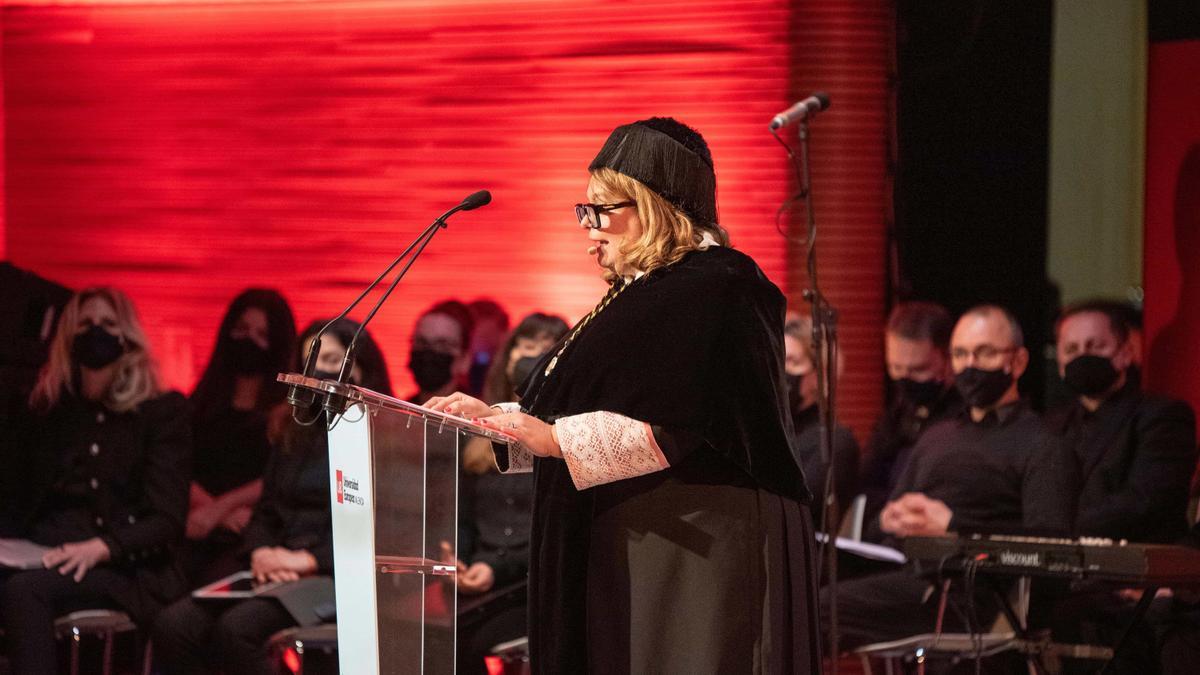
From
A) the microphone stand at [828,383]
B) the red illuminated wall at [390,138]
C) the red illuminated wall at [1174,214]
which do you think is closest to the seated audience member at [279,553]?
the red illuminated wall at [390,138]

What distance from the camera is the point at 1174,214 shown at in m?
5.94

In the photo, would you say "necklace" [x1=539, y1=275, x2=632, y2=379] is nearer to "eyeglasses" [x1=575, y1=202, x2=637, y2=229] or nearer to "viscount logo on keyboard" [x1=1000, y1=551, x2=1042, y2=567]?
"eyeglasses" [x1=575, y1=202, x2=637, y2=229]

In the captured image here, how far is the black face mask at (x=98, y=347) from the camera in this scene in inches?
233

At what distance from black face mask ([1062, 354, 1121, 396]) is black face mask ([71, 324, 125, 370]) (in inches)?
150

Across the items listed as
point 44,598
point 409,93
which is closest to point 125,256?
point 409,93

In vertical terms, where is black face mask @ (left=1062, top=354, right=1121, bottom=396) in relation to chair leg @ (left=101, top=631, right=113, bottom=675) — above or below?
above

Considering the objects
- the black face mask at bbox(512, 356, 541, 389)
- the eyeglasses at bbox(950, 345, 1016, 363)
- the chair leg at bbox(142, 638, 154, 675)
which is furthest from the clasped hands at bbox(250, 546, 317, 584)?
the eyeglasses at bbox(950, 345, 1016, 363)

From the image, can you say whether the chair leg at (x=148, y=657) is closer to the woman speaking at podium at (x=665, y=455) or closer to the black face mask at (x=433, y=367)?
the black face mask at (x=433, y=367)

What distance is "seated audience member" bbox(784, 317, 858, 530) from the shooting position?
18.6 feet

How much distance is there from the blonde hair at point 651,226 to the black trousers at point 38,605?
3472 mm

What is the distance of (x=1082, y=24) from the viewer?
605 cm

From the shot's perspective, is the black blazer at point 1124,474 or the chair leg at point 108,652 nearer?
the black blazer at point 1124,474

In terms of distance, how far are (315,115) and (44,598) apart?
9.61 feet

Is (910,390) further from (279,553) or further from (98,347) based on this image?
(98,347)
